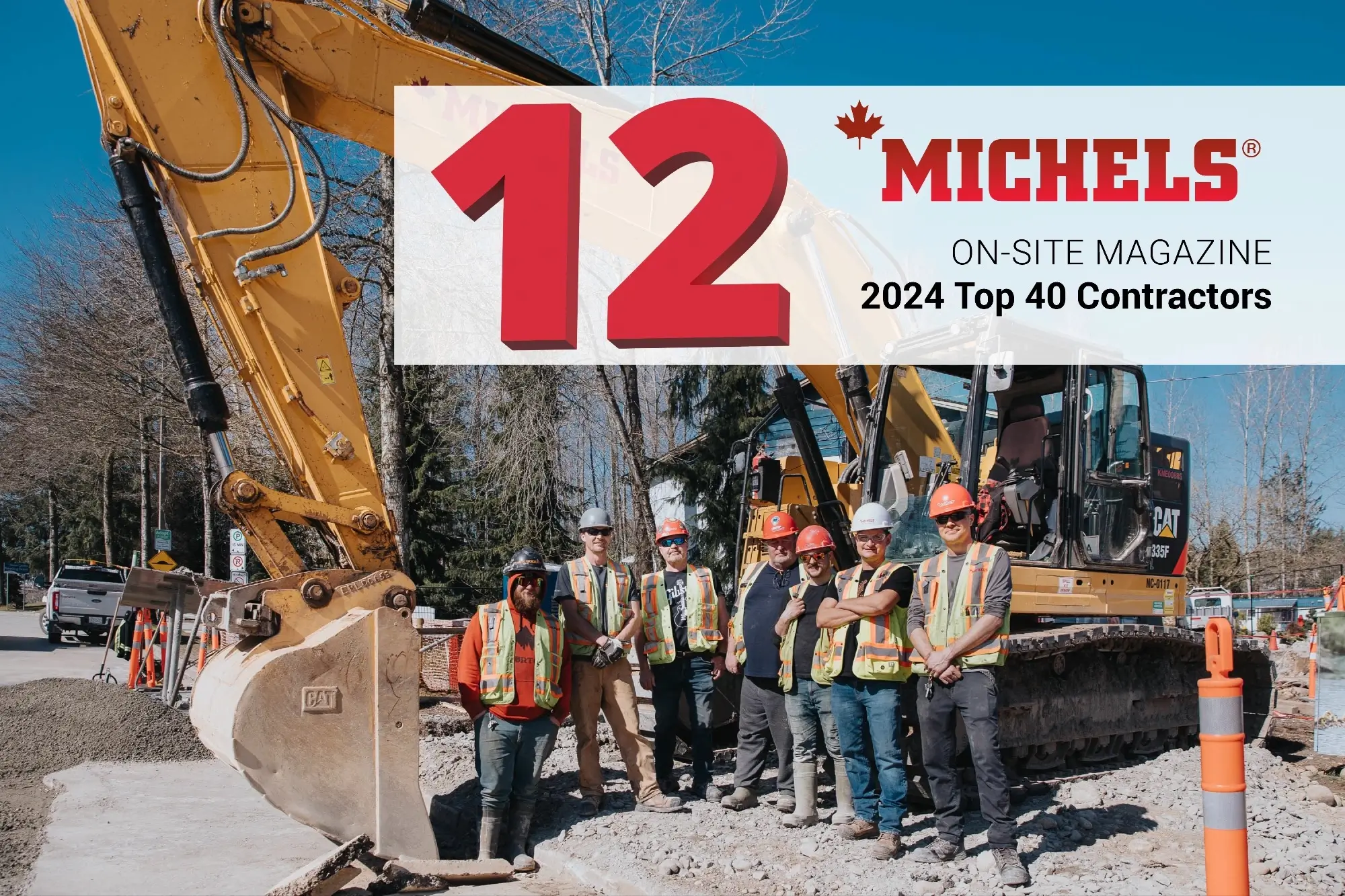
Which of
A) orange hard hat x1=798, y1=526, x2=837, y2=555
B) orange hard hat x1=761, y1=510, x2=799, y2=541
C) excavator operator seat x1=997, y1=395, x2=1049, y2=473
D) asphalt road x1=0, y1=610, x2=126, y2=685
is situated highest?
excavator operator seat x1=997, y1=395, x2=1049, y2=473

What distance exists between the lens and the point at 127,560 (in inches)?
1747

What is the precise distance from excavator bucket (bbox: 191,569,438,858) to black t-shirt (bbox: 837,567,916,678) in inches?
90.6

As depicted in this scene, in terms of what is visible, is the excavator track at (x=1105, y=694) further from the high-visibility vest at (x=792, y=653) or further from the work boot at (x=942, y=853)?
the work boot at (x=942, y=853)

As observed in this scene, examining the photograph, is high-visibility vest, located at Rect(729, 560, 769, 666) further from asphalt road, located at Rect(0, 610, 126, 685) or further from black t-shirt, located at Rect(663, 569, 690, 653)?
asphalt road, located at Rect(0, 610, 126, 685)

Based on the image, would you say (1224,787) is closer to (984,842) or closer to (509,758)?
(984,842)

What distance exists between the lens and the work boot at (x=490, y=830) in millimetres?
6102

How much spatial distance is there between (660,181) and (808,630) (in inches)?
126

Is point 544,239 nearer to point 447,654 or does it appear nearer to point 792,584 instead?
point 792,584


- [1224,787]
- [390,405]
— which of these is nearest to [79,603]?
[390,405]

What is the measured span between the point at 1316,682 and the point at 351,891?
23.3 ft

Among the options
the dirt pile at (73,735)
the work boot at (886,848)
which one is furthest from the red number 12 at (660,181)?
the dirt pile at (73,735)

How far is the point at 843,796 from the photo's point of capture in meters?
6.45

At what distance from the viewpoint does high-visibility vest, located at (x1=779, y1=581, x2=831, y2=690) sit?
21.2 ft

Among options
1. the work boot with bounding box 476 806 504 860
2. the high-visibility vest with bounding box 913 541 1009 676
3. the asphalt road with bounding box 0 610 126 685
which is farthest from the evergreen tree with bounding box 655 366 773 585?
the high-visibility vest with bounding box 913 541 1009 676
